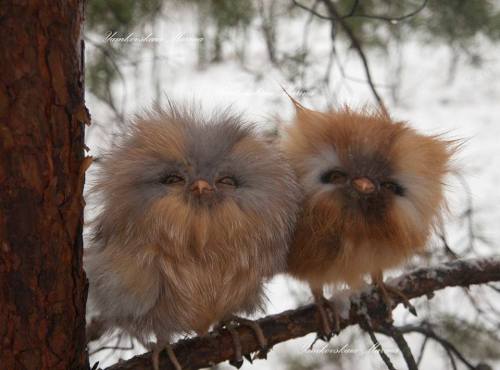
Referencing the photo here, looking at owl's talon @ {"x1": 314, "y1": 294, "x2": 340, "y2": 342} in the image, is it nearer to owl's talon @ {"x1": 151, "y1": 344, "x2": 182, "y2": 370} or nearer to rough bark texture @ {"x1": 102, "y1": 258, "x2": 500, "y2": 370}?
rough bark texture @ {"x1": 102, "y1": 258, "x2": 500, "y2": 370}

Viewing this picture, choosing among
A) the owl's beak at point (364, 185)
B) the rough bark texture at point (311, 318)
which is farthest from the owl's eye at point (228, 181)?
the rough bark texture at point (311, 318)

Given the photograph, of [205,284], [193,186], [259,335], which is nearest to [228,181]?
[193,186]

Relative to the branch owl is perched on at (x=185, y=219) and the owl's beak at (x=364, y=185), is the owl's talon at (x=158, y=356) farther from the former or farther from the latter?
the owl's beak at (x=364, y=185)

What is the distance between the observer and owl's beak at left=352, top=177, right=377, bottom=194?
3.78ft

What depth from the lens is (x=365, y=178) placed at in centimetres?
118

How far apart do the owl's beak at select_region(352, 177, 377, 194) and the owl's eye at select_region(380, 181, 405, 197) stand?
0.16 feet

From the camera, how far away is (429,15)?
2.16m

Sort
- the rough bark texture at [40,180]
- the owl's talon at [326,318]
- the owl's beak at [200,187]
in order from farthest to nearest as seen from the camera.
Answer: the owl's talon at [326,318], the owl's beak at [200,187], the rough bark texture at [40,180]

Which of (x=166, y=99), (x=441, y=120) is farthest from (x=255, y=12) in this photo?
(x=441, y=120)

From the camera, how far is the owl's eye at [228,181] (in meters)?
1.11

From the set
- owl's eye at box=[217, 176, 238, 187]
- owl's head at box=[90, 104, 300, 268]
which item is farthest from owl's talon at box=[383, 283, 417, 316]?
owl's eye at box=[217, 176, 238, 187]

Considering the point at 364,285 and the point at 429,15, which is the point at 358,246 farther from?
the point at 429,15

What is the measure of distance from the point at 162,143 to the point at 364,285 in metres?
0.64

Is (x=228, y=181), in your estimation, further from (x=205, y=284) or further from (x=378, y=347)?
(x=378, y=347)
